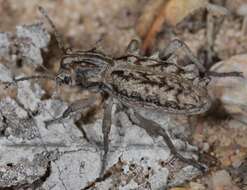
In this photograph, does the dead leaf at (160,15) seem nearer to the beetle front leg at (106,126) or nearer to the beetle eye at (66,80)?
the beetle front leg at (106,126)

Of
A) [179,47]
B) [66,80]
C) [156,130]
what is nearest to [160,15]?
[179,47]

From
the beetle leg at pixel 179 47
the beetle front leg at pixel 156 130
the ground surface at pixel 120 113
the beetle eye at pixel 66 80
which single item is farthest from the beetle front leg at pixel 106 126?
the beetle leg at pixel 179 47

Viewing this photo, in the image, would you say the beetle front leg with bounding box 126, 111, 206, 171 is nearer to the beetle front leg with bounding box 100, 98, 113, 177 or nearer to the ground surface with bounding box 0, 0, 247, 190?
the ground surface with bounding box 0, 0, 247, 190

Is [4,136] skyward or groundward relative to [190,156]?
skyward

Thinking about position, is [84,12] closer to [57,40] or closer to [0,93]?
[57,40]

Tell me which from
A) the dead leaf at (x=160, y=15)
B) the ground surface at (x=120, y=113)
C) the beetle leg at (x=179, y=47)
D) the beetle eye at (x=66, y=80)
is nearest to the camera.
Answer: the ground surface at (x=120, y=113)

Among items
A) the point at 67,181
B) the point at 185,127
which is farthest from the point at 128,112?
the point at 67,181
